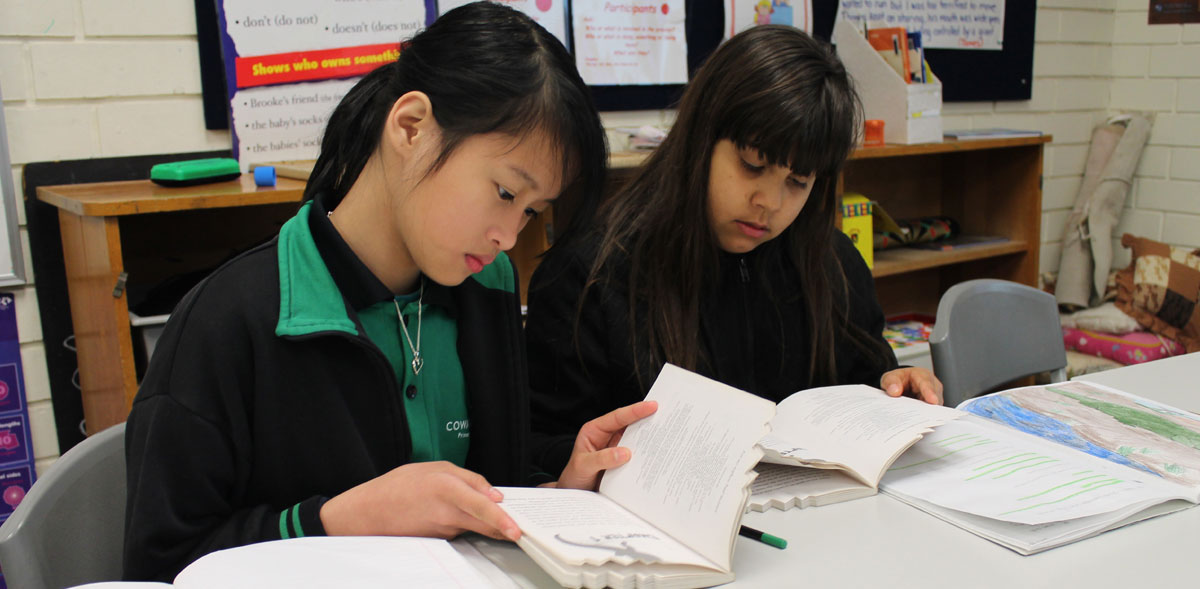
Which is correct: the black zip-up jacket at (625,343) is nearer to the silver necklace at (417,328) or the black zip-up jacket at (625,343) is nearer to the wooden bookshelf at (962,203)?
the silver necklace at (417,328)

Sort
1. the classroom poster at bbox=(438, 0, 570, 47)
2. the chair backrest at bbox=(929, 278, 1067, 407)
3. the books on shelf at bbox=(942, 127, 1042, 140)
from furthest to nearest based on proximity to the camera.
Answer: the books on shelf at bbox=(942, 127, 1042, 140) < the classroom poster at bbox=(438, 0, 570, 47) < the chair backrest at bbox=(929, 278, 1067, 407)

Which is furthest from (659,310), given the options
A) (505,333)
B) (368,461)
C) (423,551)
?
(423,551)

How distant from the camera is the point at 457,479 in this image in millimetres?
801

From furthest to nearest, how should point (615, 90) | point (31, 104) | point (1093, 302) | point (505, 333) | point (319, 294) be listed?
point (1093, 302) → point (615, 90) → point (31, 104) → point (505, 333) → point (319, 294)

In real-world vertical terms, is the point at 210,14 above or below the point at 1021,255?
above

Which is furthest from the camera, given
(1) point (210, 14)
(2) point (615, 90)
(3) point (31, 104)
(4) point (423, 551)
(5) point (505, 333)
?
(2) point (615, 90)

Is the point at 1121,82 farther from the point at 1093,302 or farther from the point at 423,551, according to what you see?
the point at 423,551

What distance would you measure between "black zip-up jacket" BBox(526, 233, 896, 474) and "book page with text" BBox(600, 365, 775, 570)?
33 cm

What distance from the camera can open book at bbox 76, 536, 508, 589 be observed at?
2.25 ft

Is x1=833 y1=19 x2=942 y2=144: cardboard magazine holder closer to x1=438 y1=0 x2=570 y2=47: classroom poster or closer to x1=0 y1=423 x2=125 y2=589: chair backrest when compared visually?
x1=438 y1=0 x2=570 y2=47: classroom poster

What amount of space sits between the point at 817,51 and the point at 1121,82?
263cm

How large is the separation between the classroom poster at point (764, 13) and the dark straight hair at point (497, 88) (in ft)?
5.61

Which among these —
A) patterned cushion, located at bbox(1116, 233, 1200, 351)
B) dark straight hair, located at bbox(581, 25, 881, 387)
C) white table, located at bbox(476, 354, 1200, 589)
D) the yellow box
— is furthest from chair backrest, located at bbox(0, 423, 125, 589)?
patterned cushion, located at bbox(1116, 233, 1200, 351)

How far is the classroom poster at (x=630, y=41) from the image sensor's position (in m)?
2.35
